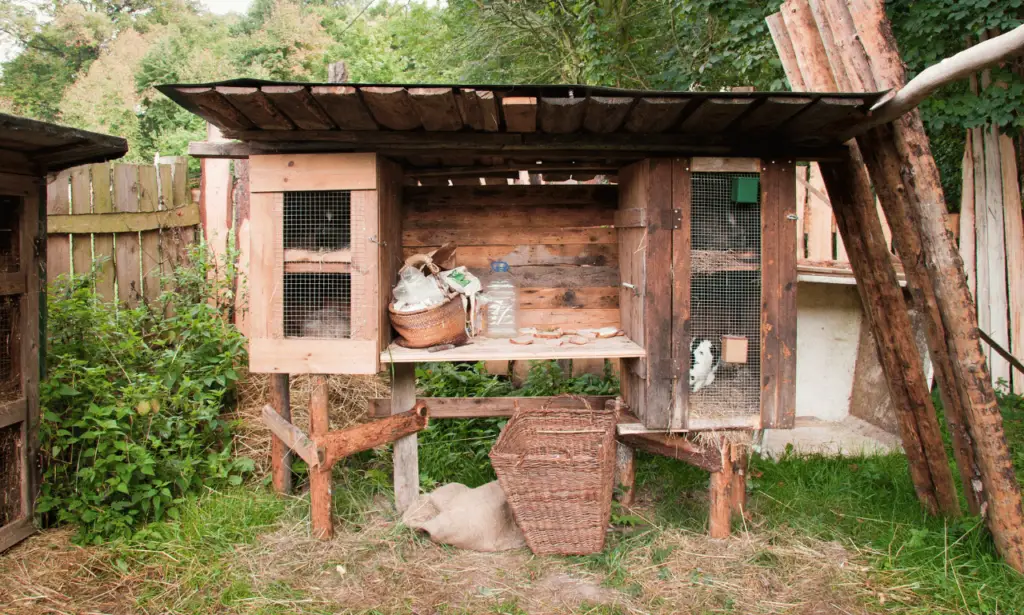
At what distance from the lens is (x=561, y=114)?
3633 mm

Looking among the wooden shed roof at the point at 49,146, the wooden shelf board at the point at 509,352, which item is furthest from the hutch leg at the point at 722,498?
the wooden shed roof at the point at 49,146

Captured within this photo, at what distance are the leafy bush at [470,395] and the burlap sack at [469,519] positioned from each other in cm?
50

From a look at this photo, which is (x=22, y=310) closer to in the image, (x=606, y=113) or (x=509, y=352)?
(x=509, y=352)

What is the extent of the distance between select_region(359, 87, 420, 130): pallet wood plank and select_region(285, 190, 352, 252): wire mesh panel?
553 mm

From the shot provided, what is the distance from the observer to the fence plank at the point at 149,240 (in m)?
6.20

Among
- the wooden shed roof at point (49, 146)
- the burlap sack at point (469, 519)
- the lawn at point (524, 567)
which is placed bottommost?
the lawn at point (524, 567)

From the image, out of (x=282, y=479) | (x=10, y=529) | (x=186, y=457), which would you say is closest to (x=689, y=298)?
(x=282, y=479)

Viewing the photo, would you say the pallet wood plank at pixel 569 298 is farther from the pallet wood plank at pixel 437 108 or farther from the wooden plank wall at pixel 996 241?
the wooden plank wall at pixel 996 241

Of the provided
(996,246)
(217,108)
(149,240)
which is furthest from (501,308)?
(996,246)

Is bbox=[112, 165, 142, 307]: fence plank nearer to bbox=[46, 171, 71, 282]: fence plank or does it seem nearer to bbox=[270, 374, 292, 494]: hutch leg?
bbox=[46, 171, 71, 282]: fence plank

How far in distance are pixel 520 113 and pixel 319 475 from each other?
235cm

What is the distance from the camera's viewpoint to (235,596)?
11.9ft

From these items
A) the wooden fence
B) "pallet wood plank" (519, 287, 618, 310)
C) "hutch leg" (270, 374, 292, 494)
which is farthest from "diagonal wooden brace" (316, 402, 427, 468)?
the wooden fence

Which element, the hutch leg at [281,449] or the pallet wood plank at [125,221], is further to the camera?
the pallet wood plank at [125,221]
